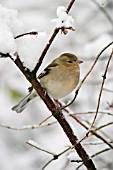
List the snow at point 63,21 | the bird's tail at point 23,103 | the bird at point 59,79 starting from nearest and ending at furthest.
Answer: the snow at point 63,21, the bird's tail at point 23,103, the bird at point 59,79

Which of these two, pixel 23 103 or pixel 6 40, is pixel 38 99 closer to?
pixel 23 103

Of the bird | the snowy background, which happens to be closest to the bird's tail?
the bird

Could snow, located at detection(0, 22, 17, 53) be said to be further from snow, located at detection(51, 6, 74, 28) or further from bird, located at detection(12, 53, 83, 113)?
bird, located at detection(12, 53, 83, 113)

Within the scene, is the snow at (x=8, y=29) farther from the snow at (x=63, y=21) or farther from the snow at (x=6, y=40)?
the snow at (x=63, y=21)

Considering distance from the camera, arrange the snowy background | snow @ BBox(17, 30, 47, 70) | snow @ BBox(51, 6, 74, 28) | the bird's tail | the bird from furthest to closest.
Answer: the snowy background
the bird
the bird's tail
snow @ BBox(17, 30, 47, 70)
snow @ BBox(51, 6, 74, 28)

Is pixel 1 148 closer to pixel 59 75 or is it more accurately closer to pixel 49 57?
pixel 49 57

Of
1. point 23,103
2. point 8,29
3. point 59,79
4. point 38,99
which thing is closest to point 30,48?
point 8,29

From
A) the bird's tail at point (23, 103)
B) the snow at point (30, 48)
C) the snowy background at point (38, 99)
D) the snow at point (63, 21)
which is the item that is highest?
the snowy background at point (38, 99)

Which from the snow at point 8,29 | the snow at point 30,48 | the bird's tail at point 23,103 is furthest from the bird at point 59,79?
the snow at point 8,29

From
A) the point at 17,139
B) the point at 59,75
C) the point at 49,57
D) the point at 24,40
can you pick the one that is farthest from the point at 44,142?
the point at 24,40
